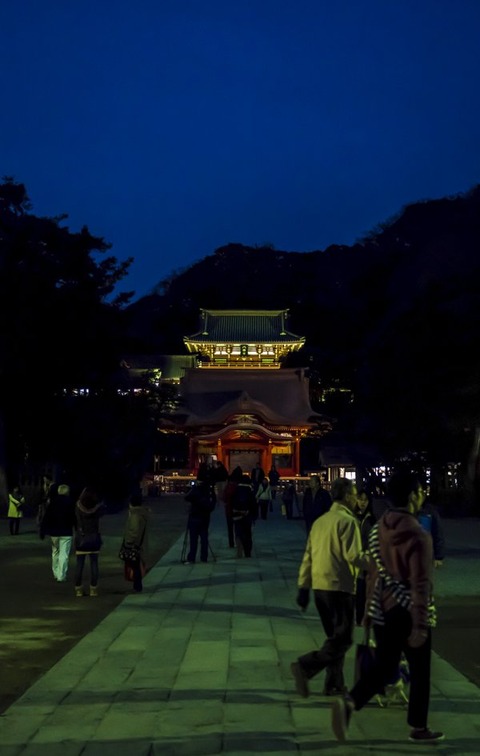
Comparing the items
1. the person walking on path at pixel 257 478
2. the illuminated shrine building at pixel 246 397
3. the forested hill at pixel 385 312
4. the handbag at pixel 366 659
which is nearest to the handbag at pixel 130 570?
the handbag at pixel 366 659

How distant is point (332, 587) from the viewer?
698 centimetres

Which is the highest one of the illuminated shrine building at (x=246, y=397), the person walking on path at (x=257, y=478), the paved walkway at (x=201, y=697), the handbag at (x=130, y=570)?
the illuminated shrine building at (x=246, y=397)

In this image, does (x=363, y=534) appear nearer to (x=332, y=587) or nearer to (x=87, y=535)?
(x=87, y=535)

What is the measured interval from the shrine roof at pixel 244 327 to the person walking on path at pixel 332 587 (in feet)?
198

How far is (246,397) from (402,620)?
51324mm

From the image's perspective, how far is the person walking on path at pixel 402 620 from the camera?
5.52 metres

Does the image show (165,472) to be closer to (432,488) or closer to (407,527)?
(432,488)

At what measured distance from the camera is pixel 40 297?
1414 inches

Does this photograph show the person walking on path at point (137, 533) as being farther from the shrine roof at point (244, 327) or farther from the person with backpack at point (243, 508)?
the shrine roof at point (244, 327)

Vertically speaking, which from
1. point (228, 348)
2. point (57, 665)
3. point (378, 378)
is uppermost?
point (228, 348)

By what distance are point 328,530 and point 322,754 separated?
1.92m

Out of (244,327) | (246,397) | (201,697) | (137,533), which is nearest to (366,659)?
(201,697)

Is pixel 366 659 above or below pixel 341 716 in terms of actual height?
above

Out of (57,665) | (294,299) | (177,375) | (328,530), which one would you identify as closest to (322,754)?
(328,530)
